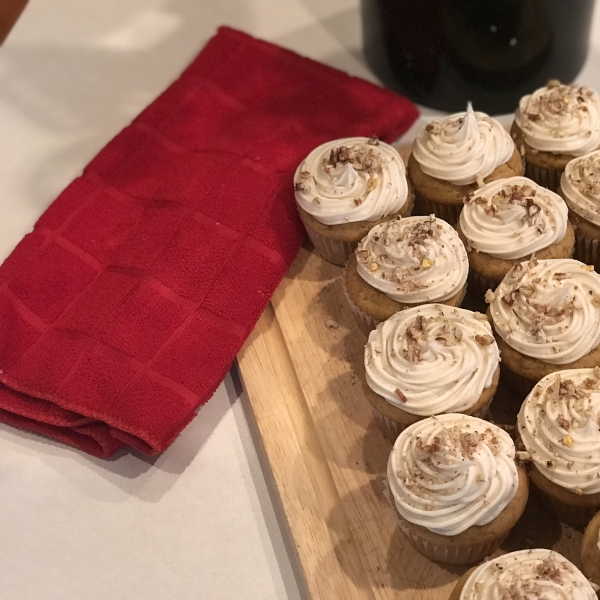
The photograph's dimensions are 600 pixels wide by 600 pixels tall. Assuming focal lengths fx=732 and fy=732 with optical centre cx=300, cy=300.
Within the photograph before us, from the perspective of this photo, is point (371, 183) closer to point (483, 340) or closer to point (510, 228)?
point (510, 228)

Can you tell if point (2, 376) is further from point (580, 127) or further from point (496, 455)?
point (580, 127)

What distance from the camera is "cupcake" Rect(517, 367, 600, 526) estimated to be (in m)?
1.07

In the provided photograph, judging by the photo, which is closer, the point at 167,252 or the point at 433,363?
the point at 433,363

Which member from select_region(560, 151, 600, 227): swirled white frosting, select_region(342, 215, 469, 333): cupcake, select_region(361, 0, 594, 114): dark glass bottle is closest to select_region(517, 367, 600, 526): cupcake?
select_region(342, 215, 469, 333): cupcake

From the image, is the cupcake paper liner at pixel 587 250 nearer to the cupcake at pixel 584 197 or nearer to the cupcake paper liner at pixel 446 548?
the cupcake at pixel 584 197

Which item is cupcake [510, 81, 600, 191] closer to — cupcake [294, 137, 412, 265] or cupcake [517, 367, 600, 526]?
cupcake [294, 137, 412, 265]

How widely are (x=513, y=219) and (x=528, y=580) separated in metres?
0.65

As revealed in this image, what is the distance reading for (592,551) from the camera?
1027 millimetres

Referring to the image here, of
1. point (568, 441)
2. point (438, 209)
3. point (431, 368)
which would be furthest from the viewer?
point (438, 209)

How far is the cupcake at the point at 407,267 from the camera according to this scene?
1302mm

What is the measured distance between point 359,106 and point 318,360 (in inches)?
26.7

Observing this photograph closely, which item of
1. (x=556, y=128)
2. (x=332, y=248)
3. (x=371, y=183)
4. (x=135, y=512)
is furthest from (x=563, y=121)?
(x=135, y=512)

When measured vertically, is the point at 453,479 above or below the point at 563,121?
below

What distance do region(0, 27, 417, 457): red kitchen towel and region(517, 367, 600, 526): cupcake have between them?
550 millimetres
